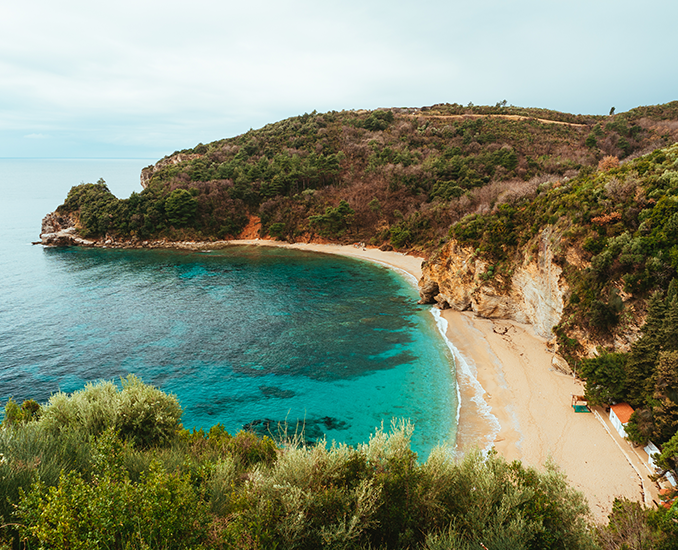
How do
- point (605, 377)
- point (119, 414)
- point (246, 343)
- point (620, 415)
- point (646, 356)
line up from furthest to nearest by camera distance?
1. point (246, 343)
2. point (605, 377)
3. point (620, 415)
4. point (646, 356)
5. point (119, 414)

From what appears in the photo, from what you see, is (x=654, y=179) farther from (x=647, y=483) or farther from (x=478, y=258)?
(x=647, y=483)

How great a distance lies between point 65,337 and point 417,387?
2917 cm

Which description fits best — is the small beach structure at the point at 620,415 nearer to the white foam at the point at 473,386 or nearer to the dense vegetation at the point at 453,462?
the dense vegetation at the point at 453,462

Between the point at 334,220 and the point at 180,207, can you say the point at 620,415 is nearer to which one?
the point at 334,220

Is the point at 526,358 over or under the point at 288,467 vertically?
under

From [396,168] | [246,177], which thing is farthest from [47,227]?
[396,168]

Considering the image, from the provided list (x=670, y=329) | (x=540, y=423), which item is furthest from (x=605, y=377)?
(x=540, y=423)

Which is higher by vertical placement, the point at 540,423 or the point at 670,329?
the point at 670,329

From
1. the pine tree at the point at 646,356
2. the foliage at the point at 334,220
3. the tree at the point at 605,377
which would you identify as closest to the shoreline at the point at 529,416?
the tree at the point at 605,377

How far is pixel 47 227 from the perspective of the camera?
237 ft

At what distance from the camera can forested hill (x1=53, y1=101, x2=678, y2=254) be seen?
195ft

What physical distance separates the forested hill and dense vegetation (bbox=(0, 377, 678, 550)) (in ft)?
159

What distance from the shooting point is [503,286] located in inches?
1170

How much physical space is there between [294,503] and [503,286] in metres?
28.0
